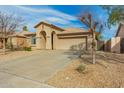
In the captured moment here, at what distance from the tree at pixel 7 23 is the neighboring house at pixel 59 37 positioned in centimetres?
507

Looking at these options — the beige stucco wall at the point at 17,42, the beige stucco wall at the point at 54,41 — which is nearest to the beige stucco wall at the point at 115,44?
the beige stucco wall at the point at 54,41

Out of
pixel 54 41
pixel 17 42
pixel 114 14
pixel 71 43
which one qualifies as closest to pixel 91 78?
pixel 114 14

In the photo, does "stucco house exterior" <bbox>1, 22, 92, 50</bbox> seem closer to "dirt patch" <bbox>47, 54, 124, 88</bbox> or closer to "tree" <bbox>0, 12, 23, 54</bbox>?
"tree" <bbox>0, 12, 23, 54</bbox>

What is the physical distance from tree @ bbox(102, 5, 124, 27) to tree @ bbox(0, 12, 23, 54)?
12.6 meters

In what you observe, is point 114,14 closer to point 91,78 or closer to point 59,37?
point 91,78

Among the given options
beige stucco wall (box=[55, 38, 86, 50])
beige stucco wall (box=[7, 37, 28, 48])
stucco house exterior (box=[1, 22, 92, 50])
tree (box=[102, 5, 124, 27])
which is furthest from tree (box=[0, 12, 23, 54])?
tree (box=[102, 5, 124, 27])

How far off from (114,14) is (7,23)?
44.3ft

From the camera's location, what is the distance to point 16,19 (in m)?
22.5

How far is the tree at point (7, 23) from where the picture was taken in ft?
65.4

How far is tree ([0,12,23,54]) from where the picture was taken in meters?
19.9

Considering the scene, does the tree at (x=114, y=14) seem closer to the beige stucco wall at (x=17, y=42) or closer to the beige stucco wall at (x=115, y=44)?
the beige stucco wall at (x=115, y=44)

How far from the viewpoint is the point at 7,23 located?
20.3m

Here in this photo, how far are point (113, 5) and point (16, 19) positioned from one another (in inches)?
575
